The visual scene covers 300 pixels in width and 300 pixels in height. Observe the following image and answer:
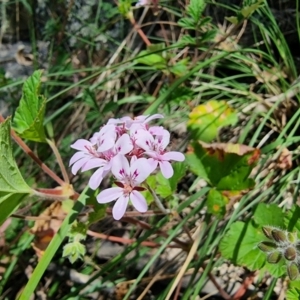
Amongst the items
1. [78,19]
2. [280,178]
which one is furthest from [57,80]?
[280,178]

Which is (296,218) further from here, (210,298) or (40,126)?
(40,126)

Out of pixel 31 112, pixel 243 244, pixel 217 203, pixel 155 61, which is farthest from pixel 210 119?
pixel 31 112

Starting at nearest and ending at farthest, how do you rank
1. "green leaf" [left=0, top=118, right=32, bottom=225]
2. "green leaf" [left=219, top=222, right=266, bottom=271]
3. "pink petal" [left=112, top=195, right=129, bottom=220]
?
1. "pink petal" [left=112, top=195, right=129, bottom=220]
2. "green leaf" [left=0, top=118, right=32, bottom=225]
3. "green leaf" [left=219, top=222, right=266, bottom=271]

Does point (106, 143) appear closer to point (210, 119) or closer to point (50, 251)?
point (50, 251)

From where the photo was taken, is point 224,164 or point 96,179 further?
point 224,164

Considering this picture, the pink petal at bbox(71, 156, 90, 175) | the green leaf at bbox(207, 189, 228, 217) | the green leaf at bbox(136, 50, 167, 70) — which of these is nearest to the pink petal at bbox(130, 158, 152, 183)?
the pink petal at bbox(71, 156, 90, 175)

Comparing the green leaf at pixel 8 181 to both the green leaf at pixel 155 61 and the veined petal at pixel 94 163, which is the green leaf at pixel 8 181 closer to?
the veined petal at pixel 94 163

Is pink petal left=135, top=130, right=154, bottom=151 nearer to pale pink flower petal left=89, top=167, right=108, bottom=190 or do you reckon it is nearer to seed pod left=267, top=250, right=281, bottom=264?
pale pink flower petal left=89, top=167, right=108, bottom=190
